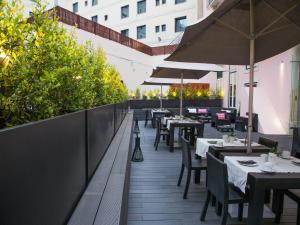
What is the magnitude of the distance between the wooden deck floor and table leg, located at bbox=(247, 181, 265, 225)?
2.26 ft

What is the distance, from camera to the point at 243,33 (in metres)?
3.57

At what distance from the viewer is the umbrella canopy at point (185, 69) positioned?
752 cm

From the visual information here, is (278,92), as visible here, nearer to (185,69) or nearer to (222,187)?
(185,69)

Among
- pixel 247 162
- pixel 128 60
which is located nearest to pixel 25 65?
pixel 247 162

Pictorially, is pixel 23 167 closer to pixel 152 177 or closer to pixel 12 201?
pixel 12 201

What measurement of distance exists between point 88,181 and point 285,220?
92.6 inches

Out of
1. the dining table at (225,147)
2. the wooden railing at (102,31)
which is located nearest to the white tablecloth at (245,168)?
the dining table at (225,147)

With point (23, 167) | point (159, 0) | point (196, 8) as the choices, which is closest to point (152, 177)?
point (23, 167)

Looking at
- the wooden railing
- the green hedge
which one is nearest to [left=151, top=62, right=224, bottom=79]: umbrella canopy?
the wooden railing

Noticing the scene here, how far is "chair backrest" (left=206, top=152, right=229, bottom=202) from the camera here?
9.46 ft

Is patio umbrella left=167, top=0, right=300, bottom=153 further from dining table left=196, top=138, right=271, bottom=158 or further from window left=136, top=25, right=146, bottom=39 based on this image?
window left=136, top=25, right=146, bottom=39

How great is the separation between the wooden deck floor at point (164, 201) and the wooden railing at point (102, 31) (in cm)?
643

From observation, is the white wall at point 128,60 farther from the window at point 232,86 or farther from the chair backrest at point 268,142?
the chair backrest at point 268,142

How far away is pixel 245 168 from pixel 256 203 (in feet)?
1.18
